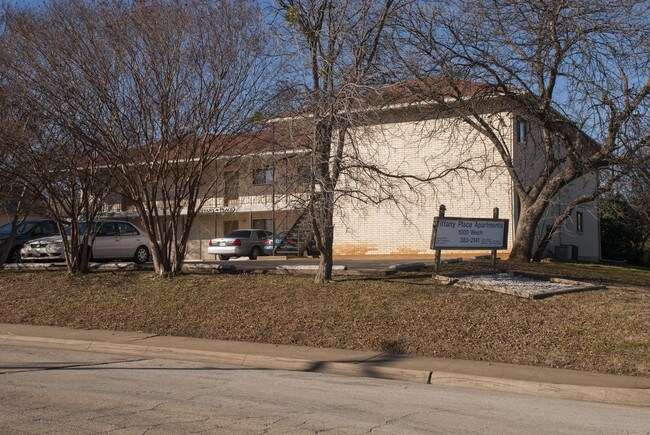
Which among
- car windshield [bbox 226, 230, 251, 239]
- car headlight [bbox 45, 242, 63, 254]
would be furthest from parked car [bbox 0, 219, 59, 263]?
car windshield [bbox 226, 230, 251, 239]

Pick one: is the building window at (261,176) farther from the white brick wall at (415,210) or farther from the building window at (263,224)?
the building window at (263,224)

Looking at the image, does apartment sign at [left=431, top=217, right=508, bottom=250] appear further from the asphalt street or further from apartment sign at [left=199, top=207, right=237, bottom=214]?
apartment sign at [left=199, top=207, right=237, bottom=214]

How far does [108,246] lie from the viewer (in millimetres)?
22484

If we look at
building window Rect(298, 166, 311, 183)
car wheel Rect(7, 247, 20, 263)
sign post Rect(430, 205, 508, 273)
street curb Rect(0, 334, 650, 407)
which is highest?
building window Rect(298, 166, 311, 183)

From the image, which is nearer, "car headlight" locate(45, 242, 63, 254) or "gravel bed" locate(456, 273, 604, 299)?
"gravel bed" locate(456, 273, 604, 299)

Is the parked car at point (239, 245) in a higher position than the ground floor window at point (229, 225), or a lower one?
lower

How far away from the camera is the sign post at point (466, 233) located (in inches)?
616

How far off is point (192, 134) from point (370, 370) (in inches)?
308

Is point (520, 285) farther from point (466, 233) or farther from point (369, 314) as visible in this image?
point (369, 314)

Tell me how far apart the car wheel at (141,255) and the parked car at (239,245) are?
8.64m

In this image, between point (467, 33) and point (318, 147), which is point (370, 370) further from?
point (467, 33)

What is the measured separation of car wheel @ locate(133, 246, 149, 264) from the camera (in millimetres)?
22969

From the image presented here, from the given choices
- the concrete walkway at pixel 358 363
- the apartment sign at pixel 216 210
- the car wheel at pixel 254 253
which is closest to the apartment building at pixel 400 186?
the apartment sign at pixel 216 210

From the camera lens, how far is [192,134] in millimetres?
16141
